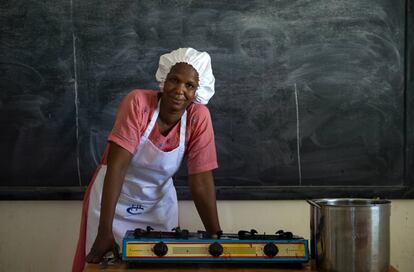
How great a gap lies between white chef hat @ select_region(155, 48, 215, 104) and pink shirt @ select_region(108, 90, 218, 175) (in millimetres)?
65

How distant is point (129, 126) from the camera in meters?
1.92

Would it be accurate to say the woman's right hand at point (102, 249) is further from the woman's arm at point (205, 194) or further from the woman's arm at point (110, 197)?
the woman's arm at point (205, 194)

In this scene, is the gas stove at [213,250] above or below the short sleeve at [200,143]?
below

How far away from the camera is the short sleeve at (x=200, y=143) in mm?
2051

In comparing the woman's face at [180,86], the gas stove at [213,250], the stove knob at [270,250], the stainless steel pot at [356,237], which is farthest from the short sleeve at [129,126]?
the stainless steel pot at [356,237]

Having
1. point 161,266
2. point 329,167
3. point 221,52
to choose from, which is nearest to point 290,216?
point 329,167

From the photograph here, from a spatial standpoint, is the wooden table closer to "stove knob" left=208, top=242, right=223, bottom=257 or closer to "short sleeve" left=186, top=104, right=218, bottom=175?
"stove knob" left=208, top=242, right=223, bottom=257

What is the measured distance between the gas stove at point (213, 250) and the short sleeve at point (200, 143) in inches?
20.3

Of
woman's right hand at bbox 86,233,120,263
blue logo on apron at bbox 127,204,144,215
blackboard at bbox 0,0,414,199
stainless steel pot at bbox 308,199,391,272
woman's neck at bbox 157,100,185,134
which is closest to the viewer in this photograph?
stainless steel pot at bbox 308,199,391,272

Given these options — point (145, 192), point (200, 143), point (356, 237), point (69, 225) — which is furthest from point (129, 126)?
point (69, 225)

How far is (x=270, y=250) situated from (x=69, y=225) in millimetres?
1411

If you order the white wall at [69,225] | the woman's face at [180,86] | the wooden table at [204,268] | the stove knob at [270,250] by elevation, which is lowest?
the white wall at [69,225]

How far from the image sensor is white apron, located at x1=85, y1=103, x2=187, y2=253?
6.81ft

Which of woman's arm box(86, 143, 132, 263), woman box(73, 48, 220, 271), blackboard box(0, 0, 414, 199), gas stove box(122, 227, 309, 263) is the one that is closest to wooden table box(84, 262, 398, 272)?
gas stove box(122, 227, 309, 263)
